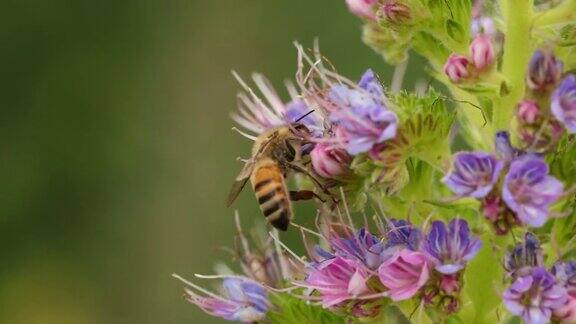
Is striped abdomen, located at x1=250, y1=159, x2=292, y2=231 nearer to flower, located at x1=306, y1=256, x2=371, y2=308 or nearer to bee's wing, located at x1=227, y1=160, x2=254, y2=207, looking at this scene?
bee's wing, located at x1=227, y1=160, x2=254, y2=207

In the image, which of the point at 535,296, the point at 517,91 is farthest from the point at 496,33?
the point at 535,296

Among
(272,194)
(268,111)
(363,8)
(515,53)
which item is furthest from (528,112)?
(268,111)

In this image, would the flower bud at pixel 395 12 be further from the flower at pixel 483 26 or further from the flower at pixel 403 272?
the flower at pixel 403 272

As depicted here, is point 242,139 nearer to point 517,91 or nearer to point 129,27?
point 129,27

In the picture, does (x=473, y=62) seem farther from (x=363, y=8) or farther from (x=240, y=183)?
(x=240, y=183)

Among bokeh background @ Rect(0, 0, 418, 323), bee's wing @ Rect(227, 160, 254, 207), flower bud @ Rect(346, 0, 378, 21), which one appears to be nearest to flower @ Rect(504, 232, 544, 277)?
flower bud @ Rect(346, 0, 378, 21)

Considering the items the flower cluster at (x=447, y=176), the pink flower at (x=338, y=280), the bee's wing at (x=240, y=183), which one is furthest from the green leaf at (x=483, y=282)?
the bee's wing at (x=240, y=183)
